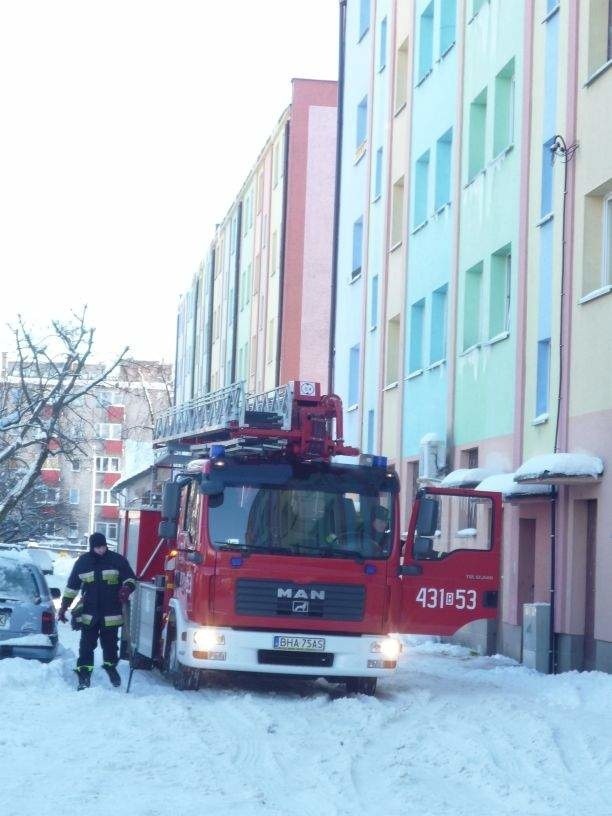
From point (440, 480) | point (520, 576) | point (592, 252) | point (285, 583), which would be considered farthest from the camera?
point (440, 480)

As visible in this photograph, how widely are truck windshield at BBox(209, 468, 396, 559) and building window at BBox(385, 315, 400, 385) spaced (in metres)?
17.0

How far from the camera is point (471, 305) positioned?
82.9 ft

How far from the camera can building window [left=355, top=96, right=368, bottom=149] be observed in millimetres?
36031

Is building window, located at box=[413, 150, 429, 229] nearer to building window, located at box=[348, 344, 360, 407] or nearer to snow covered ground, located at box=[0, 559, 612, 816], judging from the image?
building window, located at box=[348, 344, 360, 407]

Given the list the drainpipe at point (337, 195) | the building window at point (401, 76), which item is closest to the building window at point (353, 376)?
the drainpipe at point (337, 195)

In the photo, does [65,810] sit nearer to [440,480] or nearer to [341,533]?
[341,533]

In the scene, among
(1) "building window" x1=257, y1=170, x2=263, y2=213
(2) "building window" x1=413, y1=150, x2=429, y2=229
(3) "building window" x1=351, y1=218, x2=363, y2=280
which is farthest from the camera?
(1) "building window" x1=257, y1=170, x2=263, y2=213

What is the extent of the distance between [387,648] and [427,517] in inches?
56.0

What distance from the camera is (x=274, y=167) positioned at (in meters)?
49.5

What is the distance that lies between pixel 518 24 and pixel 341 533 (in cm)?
1176

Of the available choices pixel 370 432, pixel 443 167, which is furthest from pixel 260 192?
pixel 443 167

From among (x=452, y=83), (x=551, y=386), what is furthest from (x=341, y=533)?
(x=452, y=83)

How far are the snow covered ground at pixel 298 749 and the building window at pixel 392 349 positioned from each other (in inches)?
632

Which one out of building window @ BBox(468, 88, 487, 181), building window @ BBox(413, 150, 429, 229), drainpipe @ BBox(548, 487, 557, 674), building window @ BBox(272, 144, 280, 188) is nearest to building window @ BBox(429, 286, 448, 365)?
building window @ BBox(413, 150, 429, 229)
